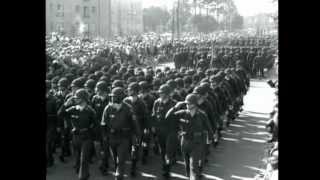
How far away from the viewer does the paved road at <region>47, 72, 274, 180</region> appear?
32.5ft

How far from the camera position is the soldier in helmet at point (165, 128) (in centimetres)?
920

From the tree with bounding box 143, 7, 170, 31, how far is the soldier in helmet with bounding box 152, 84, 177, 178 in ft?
265

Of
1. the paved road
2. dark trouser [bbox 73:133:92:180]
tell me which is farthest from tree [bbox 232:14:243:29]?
dark trouser [bbox 73:133:92:180]

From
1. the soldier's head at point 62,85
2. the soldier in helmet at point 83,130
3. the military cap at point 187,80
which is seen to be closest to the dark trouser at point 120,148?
the soldier in helmet at point 83,130

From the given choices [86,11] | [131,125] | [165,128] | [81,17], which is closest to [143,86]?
[165,128]

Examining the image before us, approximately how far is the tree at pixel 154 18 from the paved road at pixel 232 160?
74.3 metres

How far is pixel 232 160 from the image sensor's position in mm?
11164

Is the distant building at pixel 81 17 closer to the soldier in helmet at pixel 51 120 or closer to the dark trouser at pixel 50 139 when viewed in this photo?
the dark trouser at pixel 50 139

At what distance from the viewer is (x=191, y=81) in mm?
14258

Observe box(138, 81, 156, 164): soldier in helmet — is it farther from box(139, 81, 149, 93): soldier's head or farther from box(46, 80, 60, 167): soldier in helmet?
box(46, 80, 60, 167): soldier in helmet

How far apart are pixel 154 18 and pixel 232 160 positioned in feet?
266

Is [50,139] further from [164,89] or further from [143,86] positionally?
[164,89]
